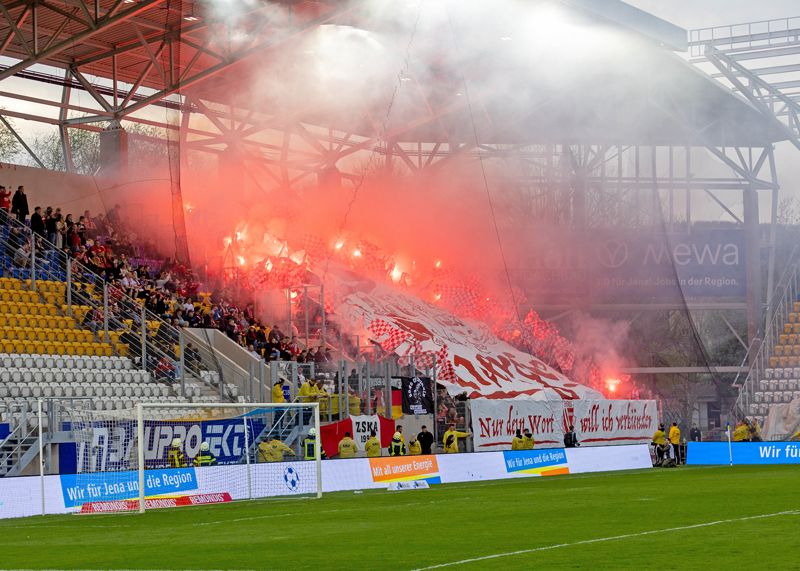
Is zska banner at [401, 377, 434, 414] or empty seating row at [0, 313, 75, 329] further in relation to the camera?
zska banner at [401, 377, 434, 414]

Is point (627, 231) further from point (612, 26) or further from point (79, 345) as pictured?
point (79, 345)

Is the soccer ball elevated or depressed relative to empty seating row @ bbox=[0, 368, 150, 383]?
depressed

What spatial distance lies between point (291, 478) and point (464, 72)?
2345 centimetres

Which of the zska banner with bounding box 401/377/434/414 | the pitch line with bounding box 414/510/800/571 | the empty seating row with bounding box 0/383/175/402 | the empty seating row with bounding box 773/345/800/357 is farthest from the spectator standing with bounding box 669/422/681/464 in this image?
the pitch line with bounding box 414/510/800/571

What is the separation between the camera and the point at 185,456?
25.6 meters

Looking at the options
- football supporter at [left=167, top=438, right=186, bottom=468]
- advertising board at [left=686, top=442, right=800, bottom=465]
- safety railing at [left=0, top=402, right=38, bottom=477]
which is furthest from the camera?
advertising board at [left=686, top=442, right=800, bottom=465]

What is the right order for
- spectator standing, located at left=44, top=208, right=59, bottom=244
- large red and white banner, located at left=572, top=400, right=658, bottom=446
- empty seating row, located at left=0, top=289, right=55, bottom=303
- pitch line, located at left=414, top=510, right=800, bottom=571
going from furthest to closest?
1. large red and white banner, located at left=572, top=400, right=658, bottom=446
2. spectator standing, located at left=44, top=208, right=59, bottom=244
3. empty seating row, located at left=0, top=289, right=55, bottom=303
4. pitch line, located at left=414, top=510, right=800, bottom=571

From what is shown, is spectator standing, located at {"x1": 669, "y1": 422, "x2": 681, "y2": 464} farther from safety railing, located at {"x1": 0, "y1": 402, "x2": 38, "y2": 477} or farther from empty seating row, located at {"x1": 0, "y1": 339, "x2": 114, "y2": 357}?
safety railing, located at {"x1": 0, "y1": 402, "x2": 38, "y2": 477}

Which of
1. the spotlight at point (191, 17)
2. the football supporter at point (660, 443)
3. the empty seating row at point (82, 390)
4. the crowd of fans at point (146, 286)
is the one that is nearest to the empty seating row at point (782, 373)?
the football supporter at point (660, 443)

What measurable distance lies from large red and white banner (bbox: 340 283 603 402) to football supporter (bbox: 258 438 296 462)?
11.7 meters

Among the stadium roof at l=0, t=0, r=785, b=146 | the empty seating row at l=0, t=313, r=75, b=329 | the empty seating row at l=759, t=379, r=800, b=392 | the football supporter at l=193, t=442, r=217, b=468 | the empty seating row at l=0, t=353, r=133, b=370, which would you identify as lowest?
the football supporter at l=193, t=442, r=217, b=468

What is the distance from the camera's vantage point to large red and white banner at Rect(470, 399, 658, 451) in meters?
36.8

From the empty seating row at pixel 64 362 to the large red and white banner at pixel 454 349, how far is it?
35.8ft

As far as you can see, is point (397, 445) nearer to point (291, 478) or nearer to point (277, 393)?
point (277, 393)
